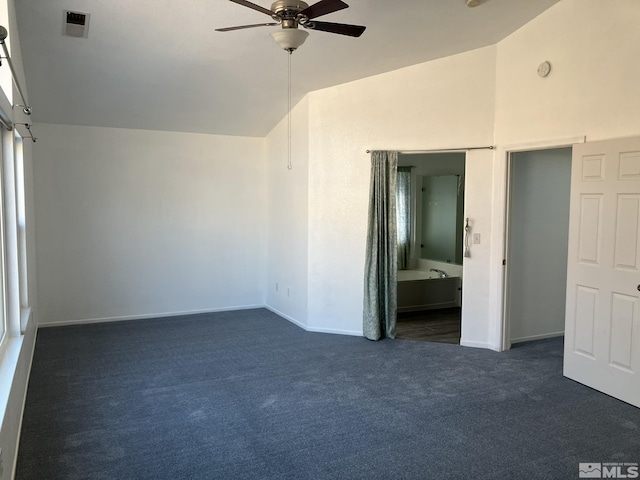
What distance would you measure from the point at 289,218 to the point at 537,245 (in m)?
2.95

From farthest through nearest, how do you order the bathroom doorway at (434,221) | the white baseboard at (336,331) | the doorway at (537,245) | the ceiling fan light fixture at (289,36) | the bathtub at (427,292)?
1. the bathroom doorway at (434,221)
2. the bathtub at (427,292)
3. the white baseboard at (336,331)
4. the doorway at (537,245)
5. the ceiling fan light fixture at (289,36)

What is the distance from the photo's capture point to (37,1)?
132 inches

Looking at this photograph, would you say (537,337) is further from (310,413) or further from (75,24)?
(75,24)

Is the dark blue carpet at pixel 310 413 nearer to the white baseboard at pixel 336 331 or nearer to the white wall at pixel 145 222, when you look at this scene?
the white baseboard at pixel 336 331

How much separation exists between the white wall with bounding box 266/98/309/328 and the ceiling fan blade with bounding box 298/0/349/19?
106 inches

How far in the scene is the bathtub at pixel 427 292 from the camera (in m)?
6.43

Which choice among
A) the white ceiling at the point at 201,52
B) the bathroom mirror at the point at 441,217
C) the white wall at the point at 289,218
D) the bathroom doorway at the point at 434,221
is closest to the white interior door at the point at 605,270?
the white ceiling at the point at 201,52

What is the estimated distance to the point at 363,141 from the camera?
5.20 metres

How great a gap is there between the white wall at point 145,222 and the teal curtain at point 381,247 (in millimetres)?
2204

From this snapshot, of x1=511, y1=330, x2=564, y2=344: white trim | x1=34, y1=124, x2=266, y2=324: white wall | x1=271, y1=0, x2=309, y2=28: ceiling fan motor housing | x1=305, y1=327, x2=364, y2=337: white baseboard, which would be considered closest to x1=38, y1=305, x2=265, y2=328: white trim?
x1=34, y1=124, x2=266, y2=324: white wall

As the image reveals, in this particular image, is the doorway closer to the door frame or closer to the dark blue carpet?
the door frame

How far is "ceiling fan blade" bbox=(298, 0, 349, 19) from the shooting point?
2.58 metres

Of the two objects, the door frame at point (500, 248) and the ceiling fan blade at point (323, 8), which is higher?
the ceiling fan blade at point (323, 8)

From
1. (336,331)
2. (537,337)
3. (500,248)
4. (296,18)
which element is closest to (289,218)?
(336,331)
